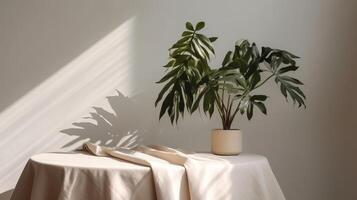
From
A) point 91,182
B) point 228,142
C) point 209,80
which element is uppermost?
point 209,80

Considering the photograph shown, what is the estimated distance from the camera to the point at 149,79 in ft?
8.08

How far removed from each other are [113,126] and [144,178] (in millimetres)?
868

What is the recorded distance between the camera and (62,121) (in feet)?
7.85

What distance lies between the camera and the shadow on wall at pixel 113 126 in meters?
2.42

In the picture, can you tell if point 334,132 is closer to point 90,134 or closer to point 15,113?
point 90,134

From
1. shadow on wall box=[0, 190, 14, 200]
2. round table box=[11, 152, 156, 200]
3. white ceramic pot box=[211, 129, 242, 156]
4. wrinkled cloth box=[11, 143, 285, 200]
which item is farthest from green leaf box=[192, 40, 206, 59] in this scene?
shadow on wall box=[0, 190, 14, 200]

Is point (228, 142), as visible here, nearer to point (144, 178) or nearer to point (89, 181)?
point (144, 178)

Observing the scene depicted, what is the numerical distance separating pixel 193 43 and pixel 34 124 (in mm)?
963

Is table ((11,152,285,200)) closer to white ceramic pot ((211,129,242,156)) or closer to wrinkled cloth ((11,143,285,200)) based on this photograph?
wrinkled cloth ((11,143,285,200))

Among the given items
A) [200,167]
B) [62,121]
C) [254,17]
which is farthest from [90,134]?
[254,17]

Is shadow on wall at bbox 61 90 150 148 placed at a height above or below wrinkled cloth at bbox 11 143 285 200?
above

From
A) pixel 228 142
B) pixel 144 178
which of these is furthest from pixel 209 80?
pixel 144 178

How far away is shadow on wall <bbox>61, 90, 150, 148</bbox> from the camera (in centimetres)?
242

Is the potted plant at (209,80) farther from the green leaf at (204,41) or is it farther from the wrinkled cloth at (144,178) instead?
the wrinkled cloth at (144,178)
